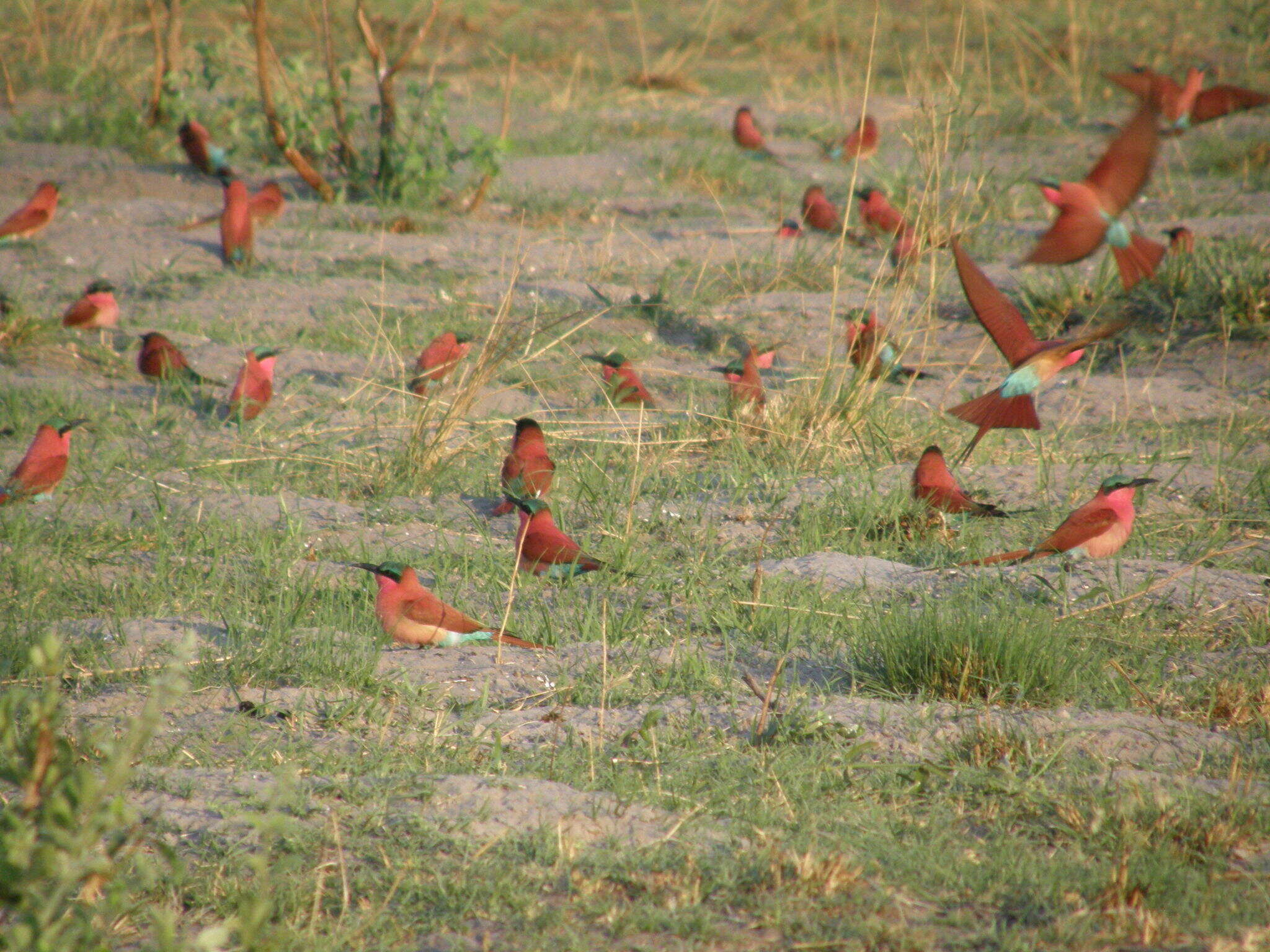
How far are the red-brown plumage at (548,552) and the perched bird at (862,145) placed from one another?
248 inches

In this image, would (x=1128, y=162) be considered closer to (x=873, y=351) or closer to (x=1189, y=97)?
(x=873, y=351)

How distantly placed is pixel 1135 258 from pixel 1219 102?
13.7ft

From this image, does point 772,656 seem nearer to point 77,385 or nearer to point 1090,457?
point 1090,457

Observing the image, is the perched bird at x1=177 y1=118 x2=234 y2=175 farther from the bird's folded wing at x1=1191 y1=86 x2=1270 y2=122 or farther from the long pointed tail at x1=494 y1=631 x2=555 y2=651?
the bird's folded wing at x1=1191 y1=86 x2=1270 y2=122

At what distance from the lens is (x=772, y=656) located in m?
3.09

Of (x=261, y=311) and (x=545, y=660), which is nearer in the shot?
(x=545, y=660)

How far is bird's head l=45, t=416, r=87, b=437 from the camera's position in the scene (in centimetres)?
414

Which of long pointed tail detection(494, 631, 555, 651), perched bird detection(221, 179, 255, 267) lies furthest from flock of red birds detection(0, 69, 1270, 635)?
perched bird detection(221, 179, 255, 267)

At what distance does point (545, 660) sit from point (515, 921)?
1.09 meters

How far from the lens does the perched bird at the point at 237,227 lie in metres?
6.57

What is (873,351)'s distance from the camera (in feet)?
14.6

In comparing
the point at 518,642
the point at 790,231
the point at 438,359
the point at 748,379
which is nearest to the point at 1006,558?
the point at 518,642

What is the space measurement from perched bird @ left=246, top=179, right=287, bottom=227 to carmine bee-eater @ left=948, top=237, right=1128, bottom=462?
5286 millimetres

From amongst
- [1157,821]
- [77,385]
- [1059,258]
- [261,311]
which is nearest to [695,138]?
[261,311]
